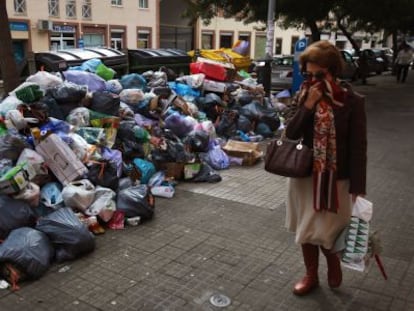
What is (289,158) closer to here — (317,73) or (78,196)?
(317,73)

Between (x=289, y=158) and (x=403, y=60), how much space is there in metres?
20.4

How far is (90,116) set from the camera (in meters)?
5.82

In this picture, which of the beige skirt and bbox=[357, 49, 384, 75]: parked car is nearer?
the beige skirt

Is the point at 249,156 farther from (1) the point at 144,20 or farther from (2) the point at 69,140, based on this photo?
(1) the point at 144,20

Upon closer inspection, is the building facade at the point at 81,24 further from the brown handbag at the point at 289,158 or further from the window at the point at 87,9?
the brown handbag at the point at 289,158

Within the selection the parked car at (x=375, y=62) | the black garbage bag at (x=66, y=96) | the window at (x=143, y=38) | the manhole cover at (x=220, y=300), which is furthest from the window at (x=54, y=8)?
the manhole cover at (x=220, y=300)

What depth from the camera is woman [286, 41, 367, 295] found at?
2.87m

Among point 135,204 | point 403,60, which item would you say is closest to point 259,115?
point 135,204

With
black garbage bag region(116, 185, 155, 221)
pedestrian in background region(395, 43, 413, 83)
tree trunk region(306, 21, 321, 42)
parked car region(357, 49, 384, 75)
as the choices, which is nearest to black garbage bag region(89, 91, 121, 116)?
black garbage bag region(116, 185, 155, 221)

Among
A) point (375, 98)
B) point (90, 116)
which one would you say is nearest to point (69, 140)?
point (90, 116)

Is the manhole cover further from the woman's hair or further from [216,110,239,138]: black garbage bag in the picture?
[216,110,239,138]: black garbage bag

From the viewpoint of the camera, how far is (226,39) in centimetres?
4272

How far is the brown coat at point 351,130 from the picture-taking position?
2.91 metres

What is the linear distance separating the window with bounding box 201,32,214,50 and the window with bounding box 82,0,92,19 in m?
12.5
